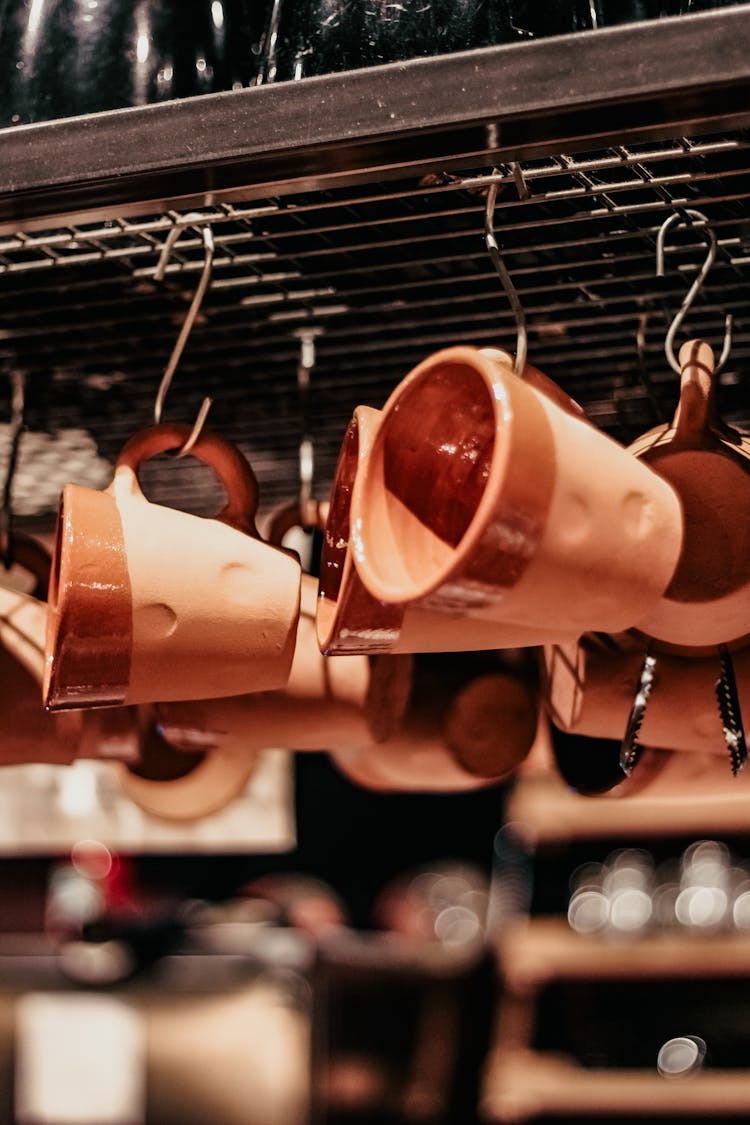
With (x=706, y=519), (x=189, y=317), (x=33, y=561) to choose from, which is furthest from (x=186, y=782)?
(x=706, y=519)

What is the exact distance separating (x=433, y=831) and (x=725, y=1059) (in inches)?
37.5

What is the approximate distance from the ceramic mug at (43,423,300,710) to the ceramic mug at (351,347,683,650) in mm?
125

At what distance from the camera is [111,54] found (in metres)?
0.85

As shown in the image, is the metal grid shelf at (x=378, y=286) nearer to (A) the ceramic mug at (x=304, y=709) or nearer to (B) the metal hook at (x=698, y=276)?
(B) the metal hook at (x=698, y=276)

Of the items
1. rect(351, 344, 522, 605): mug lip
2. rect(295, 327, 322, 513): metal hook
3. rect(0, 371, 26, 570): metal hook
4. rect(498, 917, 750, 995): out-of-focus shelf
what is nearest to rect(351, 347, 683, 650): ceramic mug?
rect(351, 344, 522, 605): mug lip

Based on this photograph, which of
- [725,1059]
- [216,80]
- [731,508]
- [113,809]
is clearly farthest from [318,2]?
[725,1059]

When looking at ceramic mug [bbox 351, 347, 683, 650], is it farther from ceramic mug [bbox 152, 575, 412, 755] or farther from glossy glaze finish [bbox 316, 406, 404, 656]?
ceramic mug [bbox 152, 575, 412, 755]

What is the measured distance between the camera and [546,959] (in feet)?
9.27

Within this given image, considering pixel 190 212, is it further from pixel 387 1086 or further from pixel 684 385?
pixel 387 1086

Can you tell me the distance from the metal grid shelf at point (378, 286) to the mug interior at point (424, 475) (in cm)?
13

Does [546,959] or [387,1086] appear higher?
[546,959]

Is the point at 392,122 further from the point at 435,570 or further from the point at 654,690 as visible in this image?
the point at 654,690

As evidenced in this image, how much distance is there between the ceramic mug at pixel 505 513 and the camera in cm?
62

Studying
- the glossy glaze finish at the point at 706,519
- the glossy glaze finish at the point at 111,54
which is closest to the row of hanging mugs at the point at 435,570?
the glossy glaze finish at the point at 706,519
